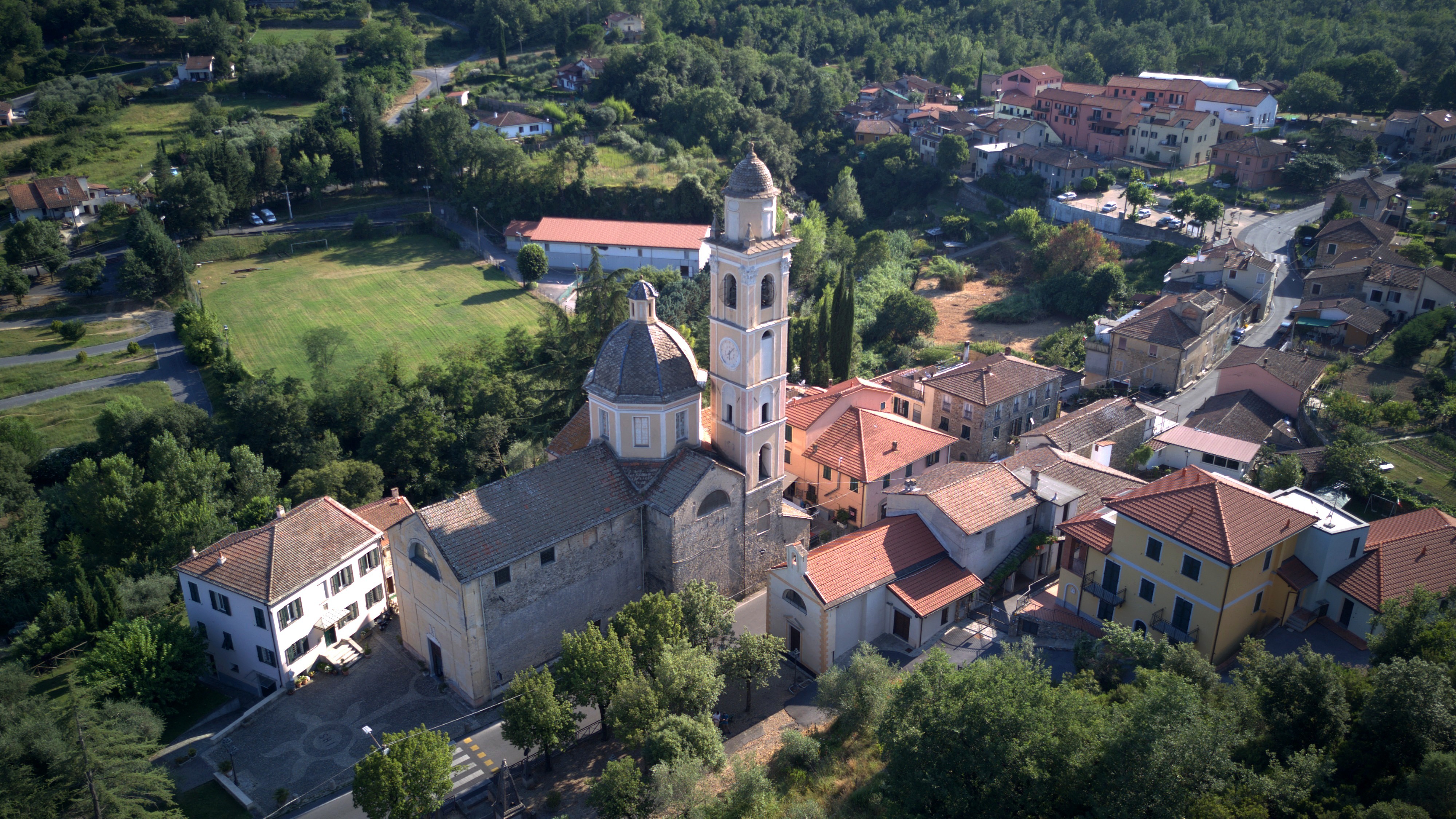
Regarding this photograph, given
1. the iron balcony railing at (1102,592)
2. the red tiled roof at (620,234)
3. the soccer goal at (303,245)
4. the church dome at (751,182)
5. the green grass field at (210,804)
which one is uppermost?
the church dome at (751,182)

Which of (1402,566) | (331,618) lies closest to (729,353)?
(331,618)

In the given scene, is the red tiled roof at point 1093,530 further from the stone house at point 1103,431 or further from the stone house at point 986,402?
the stone house at point 986,402

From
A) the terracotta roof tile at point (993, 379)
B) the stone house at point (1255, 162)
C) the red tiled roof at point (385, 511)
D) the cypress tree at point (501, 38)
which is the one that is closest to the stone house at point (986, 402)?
the terracotta roof tile at point (993, 379)

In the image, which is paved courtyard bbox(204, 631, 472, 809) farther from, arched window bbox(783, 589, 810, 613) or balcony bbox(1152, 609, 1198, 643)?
balcony bbox(1152, 609, 1198, 643)

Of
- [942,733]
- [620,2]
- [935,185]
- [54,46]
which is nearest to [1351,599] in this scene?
[942,733]

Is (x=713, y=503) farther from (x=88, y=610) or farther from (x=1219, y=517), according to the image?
(x=88, y=610)

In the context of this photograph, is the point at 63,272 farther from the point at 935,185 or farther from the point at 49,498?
the point at 935,185
